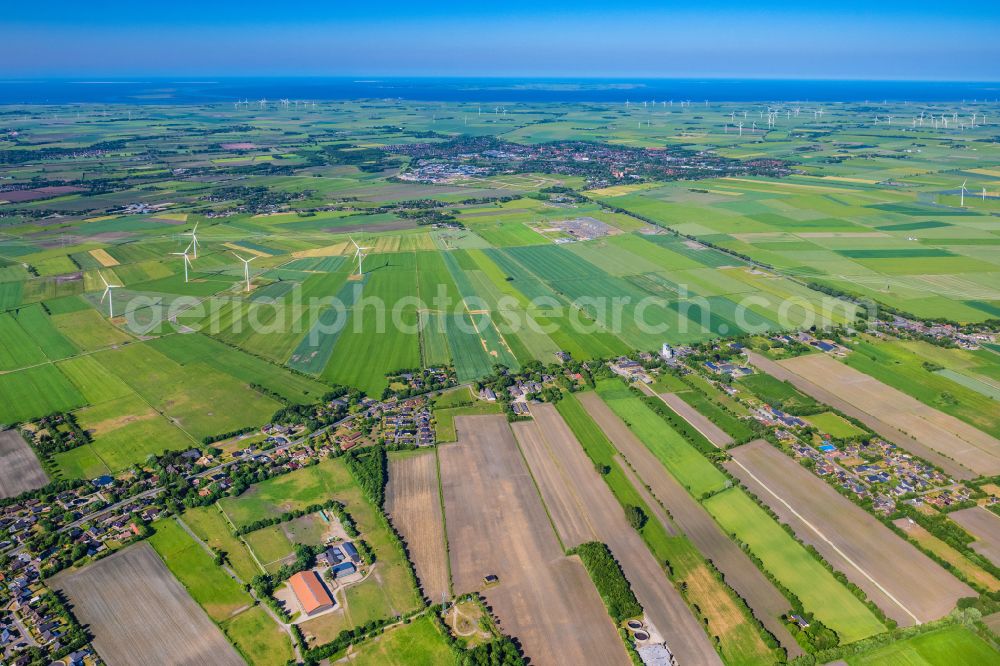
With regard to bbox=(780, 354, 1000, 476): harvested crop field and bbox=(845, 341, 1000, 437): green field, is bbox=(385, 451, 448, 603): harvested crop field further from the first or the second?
bbox=(845, 341, 1000, 437): green field

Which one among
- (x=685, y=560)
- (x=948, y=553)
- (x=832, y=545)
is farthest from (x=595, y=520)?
(x=948, y=553)

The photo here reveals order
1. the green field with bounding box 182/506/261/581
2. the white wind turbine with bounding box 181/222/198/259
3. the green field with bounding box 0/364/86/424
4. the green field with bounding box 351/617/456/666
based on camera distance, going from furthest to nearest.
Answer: the white wind turbine with bounding box 181/222/198/259
the green field with bounding box 0/364/86/424
the green field with bounding box 182/506/261/581
the green field with bounding box 351/617/456/666

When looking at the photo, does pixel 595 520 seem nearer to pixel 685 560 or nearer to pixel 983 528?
pixel 685 560

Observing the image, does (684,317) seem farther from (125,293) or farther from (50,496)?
(125,293)

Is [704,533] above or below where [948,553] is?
below

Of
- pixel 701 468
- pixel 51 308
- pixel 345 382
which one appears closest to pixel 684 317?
pixel 701 468

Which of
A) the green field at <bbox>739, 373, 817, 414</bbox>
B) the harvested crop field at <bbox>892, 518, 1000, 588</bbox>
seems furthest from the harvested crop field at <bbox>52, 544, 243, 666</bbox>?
the green field at <bbox>739, 373, 817, 414</bbox>

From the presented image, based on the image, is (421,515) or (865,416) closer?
(421,515)
